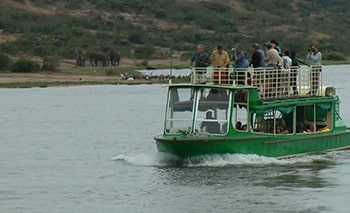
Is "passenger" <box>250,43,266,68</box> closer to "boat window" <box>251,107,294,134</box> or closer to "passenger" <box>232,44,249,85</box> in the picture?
"passenger" <box>232,44,249,85</box>

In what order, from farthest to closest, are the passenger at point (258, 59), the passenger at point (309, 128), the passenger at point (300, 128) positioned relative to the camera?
the passenger at point (309, 128), the passenger at point (300, 128), the passenger at point (258, 59)

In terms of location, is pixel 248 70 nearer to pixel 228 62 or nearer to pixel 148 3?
pixel 228 62

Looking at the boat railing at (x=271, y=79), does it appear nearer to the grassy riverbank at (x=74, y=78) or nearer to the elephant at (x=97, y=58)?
the grassy riverbank at (x=74, y=78)

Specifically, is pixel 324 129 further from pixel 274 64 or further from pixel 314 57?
pixel 274 64

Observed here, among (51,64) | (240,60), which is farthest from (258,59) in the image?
(51,64)

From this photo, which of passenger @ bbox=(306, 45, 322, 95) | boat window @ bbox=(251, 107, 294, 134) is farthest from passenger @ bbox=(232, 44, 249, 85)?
passenger @ bbox=(306, 45, 322, 95)

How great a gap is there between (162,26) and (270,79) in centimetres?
7949

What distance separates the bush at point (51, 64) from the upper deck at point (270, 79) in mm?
41165

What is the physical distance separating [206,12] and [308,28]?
31.7ft

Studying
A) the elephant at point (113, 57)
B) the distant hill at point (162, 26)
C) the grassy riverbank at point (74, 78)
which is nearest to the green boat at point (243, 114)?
the grassy riverbank at point (74, 78)

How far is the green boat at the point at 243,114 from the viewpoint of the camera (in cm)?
2772

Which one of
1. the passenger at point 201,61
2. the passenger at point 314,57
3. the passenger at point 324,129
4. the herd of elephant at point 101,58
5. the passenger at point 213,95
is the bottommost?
the passenger at point 324,129

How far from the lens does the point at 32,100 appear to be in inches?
2206

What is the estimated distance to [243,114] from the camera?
2888 centimetres
